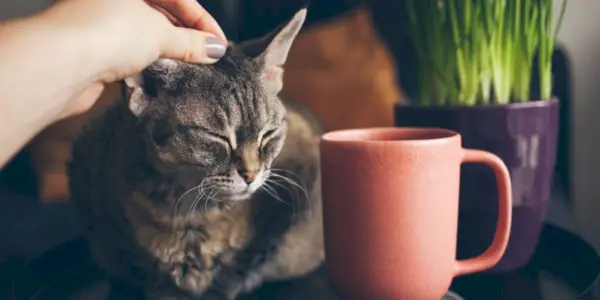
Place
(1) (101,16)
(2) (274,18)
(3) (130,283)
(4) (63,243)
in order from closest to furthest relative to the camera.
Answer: (1) (101,16) < (3) (130,283) < (4) (63,243) < (2) (274,18)

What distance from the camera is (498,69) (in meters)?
0.65

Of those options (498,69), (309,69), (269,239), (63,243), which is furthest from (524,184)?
(63,243)

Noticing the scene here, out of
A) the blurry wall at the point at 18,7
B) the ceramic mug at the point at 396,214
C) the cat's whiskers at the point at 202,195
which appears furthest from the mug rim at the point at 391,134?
the blurry wall at the point at 18,7

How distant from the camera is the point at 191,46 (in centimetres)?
51

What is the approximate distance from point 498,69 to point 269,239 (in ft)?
0.99

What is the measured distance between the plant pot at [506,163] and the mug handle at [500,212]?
0.08 metres

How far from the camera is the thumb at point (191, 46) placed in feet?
1.64

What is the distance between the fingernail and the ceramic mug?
0.40 feet

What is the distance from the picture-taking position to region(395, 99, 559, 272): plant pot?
23.5 inches

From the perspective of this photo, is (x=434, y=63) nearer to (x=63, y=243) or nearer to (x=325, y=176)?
(x=325, y=176)

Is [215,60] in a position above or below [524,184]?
above

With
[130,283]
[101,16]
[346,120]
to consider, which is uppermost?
[101,16]

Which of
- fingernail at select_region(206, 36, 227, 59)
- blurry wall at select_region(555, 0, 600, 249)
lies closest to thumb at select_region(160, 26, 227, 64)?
fingernail at select_region(206, 36, 227, 59)

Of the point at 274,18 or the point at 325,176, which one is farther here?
the point at 274,18
